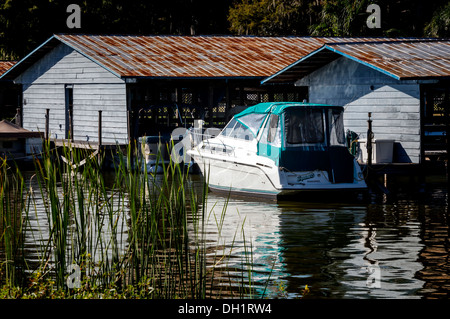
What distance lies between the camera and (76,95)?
106 ft

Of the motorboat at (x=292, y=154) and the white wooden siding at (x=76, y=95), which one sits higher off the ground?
the white wooden siding at (x=76, y=95)

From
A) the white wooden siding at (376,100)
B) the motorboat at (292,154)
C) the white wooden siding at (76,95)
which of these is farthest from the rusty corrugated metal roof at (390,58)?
the white wooden siding at (76,95)

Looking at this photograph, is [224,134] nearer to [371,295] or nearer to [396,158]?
[396,158]

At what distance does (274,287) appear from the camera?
11.0 metres

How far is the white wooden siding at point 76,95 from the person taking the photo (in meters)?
30.0

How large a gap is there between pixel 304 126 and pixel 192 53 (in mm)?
12414

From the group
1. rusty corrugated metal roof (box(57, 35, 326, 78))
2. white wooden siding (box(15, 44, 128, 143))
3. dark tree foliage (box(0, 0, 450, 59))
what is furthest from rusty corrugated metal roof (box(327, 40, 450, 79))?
dark tree foliage (box(0, 0, 450, 59))

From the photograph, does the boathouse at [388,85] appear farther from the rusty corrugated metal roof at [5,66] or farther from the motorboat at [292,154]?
the rusty corrugated metal roof at [5,66]

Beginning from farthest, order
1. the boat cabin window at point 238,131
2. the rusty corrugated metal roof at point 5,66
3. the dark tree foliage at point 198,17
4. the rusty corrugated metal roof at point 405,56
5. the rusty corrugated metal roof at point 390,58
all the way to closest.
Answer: the dark tree foliage at point 198,17 → the rusty corrugated metal roof at point 5,66 → the rusty corrugated metal roof at point 390,58 → the rusty corrugated metal roof at point 405,56 → the boat cabin window at point 238,131

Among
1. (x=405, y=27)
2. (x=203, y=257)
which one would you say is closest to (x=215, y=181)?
(x=203, y=257)

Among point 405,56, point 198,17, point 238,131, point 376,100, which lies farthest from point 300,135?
point 198,17

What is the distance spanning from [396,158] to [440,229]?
26.9 feet

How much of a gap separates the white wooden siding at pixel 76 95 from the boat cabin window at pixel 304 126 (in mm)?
9702

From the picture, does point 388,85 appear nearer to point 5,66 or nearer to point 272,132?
point 272,132
